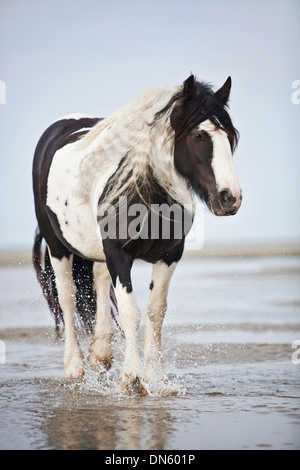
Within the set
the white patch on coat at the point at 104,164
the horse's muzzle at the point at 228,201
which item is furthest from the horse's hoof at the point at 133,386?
the horse's muzzle at the point at 228,201

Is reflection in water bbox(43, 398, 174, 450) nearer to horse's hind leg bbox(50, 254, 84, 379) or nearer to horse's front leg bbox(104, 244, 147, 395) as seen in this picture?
horse's front leg bbox(104, 244, 147, 395)

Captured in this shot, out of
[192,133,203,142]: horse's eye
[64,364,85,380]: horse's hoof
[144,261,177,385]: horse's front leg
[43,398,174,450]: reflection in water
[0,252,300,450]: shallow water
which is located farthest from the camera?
[64,364,85,380]: horse's hoof

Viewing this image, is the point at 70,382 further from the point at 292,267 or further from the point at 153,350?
the point at 292,267

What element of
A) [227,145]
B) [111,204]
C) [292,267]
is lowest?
[292,267]

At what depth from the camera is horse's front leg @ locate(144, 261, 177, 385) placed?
4645mm

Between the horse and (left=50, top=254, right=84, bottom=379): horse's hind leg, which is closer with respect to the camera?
the horse

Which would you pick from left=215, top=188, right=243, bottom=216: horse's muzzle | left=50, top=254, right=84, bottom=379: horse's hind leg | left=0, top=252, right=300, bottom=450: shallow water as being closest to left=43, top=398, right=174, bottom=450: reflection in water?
left=0, top=252, right=300, bottom=450: shallow water

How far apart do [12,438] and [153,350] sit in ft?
4.85

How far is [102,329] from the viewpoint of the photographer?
5.44 m

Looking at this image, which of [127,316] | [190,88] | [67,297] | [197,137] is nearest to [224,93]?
[190,88]

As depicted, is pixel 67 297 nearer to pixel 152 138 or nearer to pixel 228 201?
pixel 152 138

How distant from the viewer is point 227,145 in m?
4.05

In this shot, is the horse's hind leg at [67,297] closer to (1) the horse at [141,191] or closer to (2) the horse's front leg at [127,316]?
(1) the horse at [141,191]

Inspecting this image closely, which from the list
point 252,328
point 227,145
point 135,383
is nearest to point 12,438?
point 135,383
